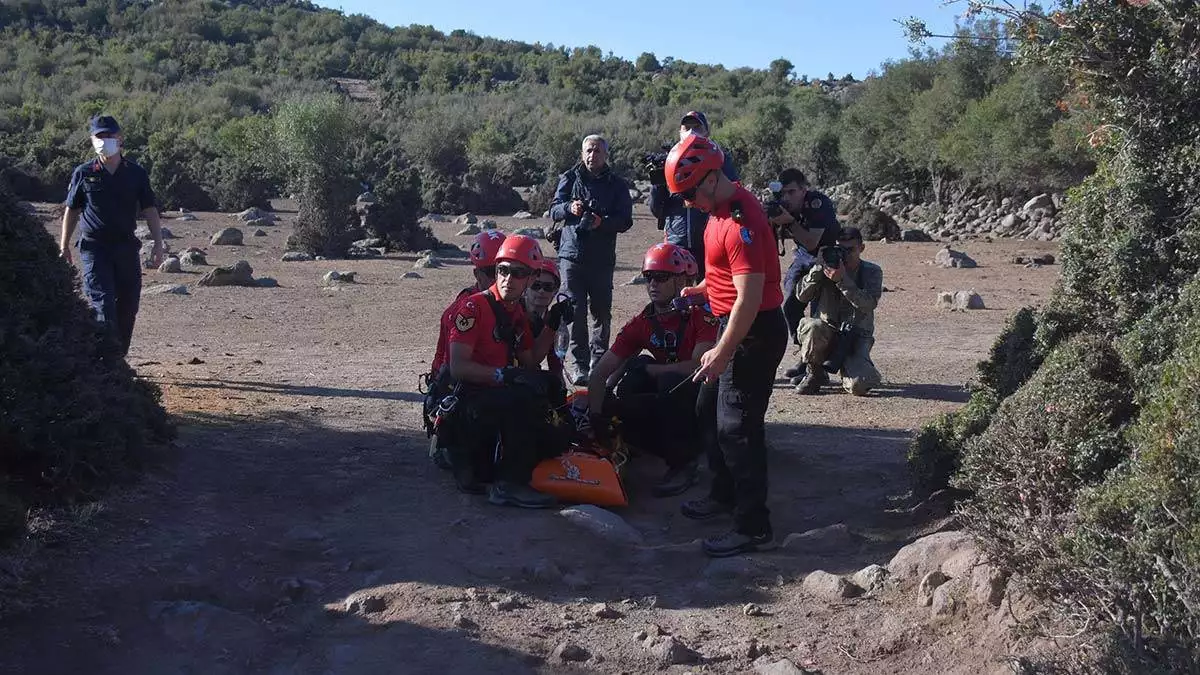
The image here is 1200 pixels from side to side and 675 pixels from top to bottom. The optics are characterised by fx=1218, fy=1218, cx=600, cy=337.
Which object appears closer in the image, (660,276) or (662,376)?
(662,376)

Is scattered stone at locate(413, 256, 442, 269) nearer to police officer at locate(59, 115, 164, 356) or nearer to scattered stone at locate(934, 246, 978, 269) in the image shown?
scattered stone at locate(934, 246, 978, 269)

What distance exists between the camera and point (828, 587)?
4754 mm

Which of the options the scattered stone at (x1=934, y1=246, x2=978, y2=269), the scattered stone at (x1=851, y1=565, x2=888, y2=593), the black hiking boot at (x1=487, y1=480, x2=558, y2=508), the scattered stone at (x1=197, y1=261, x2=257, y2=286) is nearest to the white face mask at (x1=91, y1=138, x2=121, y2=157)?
the black hiking boot at (x1=487, y1=480, x2=558, y2=508)

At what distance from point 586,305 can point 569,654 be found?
4.96 meters

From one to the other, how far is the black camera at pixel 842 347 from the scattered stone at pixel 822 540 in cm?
336

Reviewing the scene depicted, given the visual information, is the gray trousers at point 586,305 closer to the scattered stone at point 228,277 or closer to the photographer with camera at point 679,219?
the photographer with camera at point 679,219

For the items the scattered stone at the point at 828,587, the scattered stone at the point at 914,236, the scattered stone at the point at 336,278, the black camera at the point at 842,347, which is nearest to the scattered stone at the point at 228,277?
the scattered stone at the point at 336,278

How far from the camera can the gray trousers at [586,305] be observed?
28.8 ft

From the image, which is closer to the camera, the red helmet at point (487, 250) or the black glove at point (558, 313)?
the black glove at point (558, 313)

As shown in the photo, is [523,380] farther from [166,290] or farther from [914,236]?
[914,236]

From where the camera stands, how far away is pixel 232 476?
623cm

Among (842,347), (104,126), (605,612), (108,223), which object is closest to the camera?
(605,612)

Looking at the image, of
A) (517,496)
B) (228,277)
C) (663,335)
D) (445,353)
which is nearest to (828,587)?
(517,496)

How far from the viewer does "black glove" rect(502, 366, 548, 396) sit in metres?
5.77
